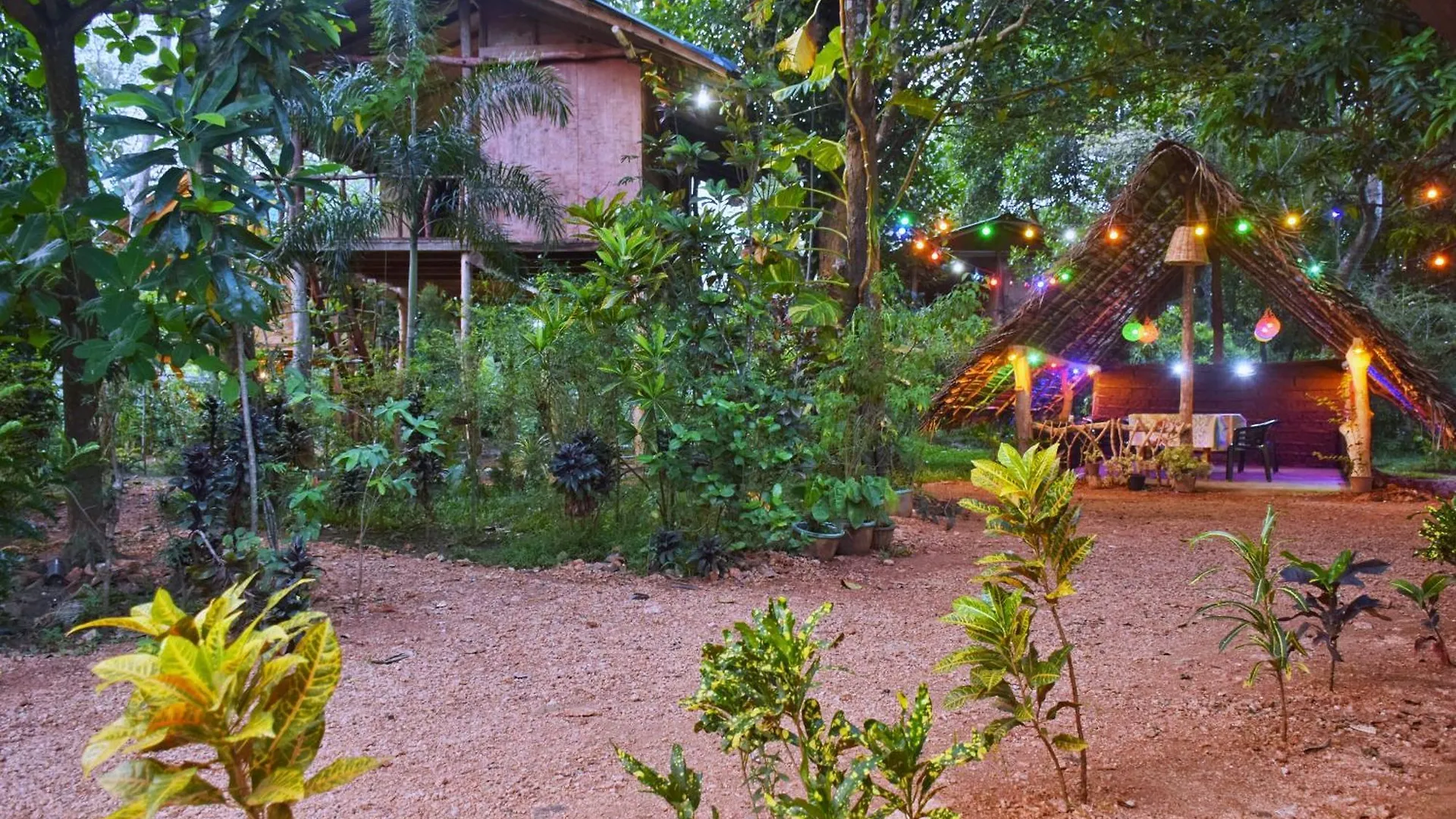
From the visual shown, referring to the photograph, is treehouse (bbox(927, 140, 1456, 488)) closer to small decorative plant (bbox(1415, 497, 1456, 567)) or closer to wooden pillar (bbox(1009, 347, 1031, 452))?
wooden pillar (bbox(1009, 347, 1031, 452))

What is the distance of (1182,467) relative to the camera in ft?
31.8

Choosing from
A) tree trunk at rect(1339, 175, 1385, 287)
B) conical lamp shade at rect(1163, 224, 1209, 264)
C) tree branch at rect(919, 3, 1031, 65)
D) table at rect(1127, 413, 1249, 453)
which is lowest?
table at rect(1127, 413, 1249, 453)

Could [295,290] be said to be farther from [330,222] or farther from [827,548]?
[827,548]

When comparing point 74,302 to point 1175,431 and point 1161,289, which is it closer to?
point 1175,431

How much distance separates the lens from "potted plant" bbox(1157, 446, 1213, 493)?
968 centimetres

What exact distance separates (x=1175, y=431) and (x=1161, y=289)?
8.56ft

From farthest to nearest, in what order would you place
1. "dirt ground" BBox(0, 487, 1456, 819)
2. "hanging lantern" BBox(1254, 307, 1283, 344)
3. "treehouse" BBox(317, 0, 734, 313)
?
"hanging lantern" BBox(1254, 307, 1283, 344), "treehouse" BBox(317, 0, 734, 313), "dirt ground" BBox(0, 487, 1456, 819)

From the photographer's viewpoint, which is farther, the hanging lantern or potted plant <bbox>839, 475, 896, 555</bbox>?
the hanging lantern

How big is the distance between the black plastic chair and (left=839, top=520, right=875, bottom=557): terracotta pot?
645 centimetres

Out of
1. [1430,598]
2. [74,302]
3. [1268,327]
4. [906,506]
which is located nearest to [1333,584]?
[1430,598]

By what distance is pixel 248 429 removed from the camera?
4.07m

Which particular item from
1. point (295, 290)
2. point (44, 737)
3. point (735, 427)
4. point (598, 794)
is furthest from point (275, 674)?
point (295, 290)

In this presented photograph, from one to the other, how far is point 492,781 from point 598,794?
321mm

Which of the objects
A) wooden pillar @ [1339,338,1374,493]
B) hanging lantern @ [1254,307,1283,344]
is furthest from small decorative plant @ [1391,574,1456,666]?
hanging lantern @ [1254,307,1283,344]
